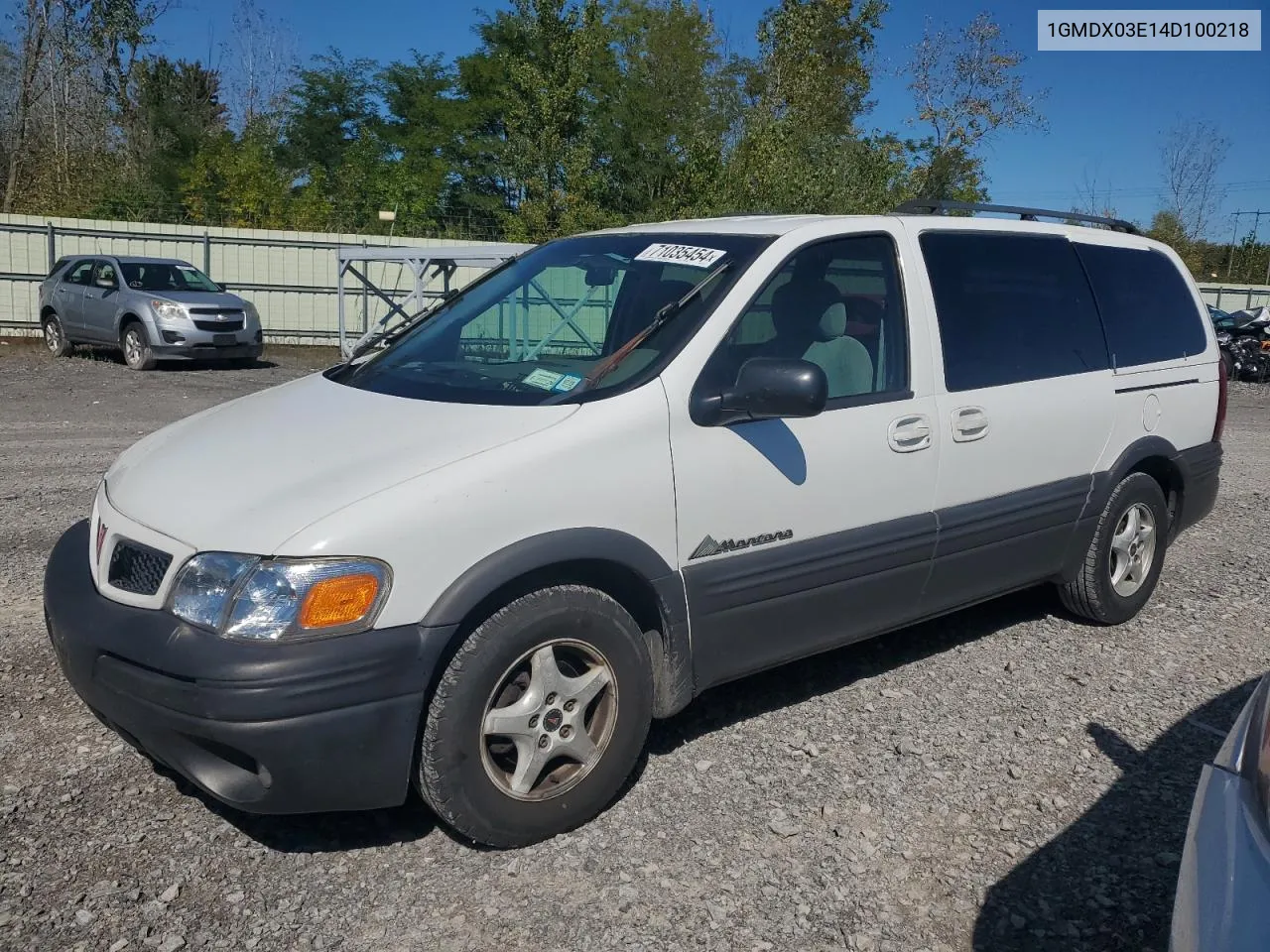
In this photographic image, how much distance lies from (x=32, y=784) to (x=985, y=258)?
387 cm

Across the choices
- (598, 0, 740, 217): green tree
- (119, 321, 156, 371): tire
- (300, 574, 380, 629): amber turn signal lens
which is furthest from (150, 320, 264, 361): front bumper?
(300, 574, 380, 629): amber turn signal lens

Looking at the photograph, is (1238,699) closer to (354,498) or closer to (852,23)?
(354,498)

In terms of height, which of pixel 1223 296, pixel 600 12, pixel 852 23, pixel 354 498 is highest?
pixel 852 23

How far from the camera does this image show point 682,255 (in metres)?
3.91

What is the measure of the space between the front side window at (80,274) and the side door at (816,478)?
53.1 feet

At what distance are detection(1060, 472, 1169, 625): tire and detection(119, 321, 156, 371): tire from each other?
46.9 ft

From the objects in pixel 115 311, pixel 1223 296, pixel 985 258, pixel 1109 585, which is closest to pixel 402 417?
pixel 985 258

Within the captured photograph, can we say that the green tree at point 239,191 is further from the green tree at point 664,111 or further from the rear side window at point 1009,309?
the rear side window at point 1009,309

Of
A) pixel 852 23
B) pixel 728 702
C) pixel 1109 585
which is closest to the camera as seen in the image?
pixel 728 702

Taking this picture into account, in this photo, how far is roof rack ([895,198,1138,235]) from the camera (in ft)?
15.9

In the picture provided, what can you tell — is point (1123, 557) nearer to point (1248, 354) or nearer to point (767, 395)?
point (767, 395)

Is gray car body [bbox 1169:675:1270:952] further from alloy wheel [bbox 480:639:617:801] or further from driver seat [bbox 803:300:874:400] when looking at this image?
driver seat [bbox 803:300:874:400]

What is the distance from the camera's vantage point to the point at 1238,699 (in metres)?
4.50

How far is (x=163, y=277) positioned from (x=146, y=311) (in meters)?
1.33
